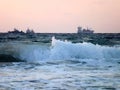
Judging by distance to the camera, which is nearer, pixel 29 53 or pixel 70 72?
pixel 70 72

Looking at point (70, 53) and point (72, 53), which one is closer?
point (70, 53)

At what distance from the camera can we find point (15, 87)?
13742 mm

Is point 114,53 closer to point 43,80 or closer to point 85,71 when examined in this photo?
point 85,71

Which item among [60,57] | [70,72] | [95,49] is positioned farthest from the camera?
[95,49]

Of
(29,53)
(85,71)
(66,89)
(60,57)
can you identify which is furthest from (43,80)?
(29,53)

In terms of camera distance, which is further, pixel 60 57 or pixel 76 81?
pixel 60 57

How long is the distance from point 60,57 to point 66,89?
14.5 meters

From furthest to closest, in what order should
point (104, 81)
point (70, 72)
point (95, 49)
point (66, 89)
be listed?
point (95, 49), point (70, 72), point (104, 81), point (66, 89)

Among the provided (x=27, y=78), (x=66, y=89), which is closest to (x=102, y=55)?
(x=27, y=78)

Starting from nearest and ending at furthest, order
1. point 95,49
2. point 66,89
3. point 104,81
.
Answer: point 66,89, point 104,81, point 95,49

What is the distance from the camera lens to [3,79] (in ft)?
51.1

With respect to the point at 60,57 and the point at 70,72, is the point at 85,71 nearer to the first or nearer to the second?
the point at 70,72

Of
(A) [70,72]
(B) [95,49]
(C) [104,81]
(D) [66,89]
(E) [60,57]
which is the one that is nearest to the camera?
(D) [66,89]

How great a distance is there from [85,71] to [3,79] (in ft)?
14.3
